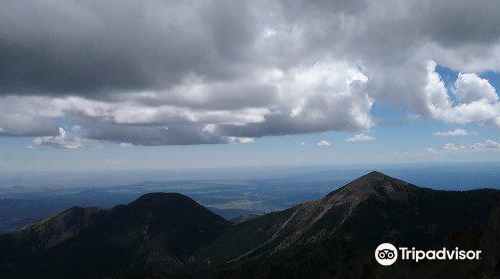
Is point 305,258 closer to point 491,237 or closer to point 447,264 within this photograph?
point 447,264

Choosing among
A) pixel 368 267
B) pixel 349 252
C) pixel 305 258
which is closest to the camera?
pixel 368 267

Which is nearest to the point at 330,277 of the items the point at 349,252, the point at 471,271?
the point at 349,252

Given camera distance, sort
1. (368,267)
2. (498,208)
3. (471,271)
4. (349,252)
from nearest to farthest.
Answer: (471,271), (498,208), (368,267), (349,252)

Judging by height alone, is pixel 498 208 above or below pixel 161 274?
above

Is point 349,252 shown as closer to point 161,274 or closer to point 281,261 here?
point 281,261

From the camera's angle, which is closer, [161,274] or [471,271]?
[471,271]

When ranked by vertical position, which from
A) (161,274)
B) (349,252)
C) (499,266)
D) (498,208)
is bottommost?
(161,274)
